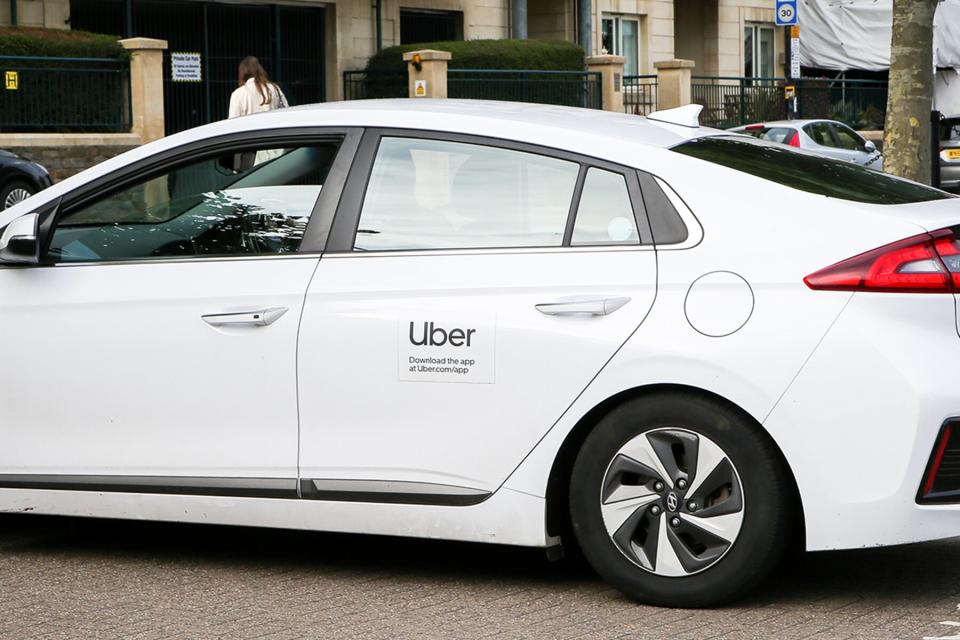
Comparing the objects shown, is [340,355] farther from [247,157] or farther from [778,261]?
[778,261]

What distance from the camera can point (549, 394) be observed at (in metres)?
4.71

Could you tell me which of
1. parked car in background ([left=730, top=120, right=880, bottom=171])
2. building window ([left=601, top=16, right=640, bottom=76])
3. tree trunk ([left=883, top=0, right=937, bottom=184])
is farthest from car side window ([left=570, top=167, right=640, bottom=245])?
building window ([left=601, top=16, right=640, bottom=76])

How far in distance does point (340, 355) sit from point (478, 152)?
78cm

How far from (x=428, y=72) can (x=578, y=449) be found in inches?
984

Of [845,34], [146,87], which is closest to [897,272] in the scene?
[146,87]

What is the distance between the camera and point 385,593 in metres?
5.00

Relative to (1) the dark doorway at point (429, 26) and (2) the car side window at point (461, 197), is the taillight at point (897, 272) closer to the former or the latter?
(2) the car side window at point (461, 197)

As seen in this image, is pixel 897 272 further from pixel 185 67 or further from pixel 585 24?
pixel 585 24

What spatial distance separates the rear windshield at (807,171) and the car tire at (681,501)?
79 cm

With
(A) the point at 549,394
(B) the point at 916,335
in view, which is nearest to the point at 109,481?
(A) the point at 549,394

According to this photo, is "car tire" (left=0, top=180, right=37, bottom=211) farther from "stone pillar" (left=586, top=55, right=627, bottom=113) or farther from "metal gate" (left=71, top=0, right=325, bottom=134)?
"stone pillar" (left=586, top=55, right=627, bottom=113)

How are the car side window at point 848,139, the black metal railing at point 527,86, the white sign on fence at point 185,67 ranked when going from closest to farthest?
the white sign on fence at point 185,67 < the car side window at point 848,139 < the black metal railing at point 527,86

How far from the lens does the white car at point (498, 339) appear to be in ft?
14.7

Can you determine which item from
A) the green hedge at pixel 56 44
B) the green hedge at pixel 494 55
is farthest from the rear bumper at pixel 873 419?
the green hedge at pixel 494 55
